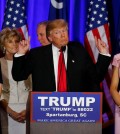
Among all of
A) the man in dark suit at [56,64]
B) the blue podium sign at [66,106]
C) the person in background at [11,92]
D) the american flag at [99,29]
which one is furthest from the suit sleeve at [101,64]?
the american flag at [99,29]

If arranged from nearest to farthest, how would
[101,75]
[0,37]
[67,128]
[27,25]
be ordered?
[67,128], [101,75], [0,37], [27,25]

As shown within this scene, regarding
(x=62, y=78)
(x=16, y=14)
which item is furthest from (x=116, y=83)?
(x=16, y=14)

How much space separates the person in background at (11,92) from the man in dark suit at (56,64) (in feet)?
1.33

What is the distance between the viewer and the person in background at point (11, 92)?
252 cm

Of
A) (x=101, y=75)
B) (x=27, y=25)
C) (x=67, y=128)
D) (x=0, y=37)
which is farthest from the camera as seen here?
(x=27, y=25)

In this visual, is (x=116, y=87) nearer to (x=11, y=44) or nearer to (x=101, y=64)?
(x=101, y=64)

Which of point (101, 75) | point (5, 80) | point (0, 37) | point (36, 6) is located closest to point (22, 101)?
point (5, 80)

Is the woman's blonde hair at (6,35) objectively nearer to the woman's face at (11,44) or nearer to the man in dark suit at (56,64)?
the woman's face at (11,44)

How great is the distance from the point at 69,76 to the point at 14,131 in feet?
2.62

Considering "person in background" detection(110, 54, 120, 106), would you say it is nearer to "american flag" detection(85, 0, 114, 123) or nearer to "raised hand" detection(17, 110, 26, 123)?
"raised hand" detection(17, 110, 26, 123)

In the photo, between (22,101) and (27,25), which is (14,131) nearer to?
(22,101)

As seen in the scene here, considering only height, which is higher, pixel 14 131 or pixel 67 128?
pixel 67 128

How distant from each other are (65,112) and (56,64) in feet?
2.16

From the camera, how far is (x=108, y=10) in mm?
3479
